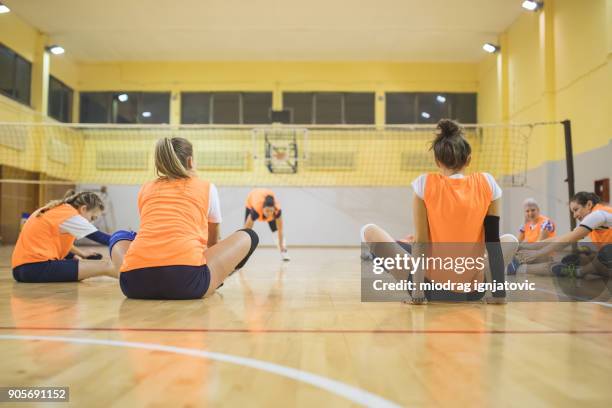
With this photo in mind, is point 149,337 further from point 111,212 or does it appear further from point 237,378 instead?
point 111,212

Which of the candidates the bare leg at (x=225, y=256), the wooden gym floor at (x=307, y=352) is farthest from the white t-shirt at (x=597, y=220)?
the bare leg at (x=225, y=256)

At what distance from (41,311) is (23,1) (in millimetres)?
9265

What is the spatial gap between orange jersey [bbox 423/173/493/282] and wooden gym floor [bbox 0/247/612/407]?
12.9 inches

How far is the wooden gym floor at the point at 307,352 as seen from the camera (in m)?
1.14

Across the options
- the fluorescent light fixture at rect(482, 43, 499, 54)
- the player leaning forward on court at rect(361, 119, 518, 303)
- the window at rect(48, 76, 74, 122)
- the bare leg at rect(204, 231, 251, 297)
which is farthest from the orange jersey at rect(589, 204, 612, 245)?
the window at rect(48, 76, 74, 122)

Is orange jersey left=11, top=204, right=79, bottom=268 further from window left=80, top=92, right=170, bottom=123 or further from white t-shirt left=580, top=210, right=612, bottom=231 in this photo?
window left=80, top=92, right=170, bottom=123

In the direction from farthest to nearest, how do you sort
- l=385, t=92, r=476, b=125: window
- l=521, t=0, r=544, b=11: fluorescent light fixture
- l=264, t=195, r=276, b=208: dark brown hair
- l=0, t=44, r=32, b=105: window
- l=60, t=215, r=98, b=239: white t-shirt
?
1. l=385, t=92, r=476, b=125: window
2. l=0, t=44, r=32, b=105: window
3. l=521, t=0, r=544, b=11: fluorescent light fixture
4. l=264, t=195, r=276, b=208: dark brown hair
5. l=60, t=215, r=98, b=239: white t-shirt

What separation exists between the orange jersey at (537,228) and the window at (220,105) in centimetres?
806

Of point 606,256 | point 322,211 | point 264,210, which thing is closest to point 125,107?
point 322,211

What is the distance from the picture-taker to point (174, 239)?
253 cm

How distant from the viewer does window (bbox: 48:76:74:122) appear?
38.2ft

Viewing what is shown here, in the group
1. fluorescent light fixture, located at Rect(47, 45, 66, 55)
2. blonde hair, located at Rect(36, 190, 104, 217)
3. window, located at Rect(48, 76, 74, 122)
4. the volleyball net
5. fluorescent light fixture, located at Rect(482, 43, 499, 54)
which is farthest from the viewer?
the volleyball net

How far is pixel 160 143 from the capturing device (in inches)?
105

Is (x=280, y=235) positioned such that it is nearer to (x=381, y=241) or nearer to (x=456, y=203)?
(x=381, y=241)
